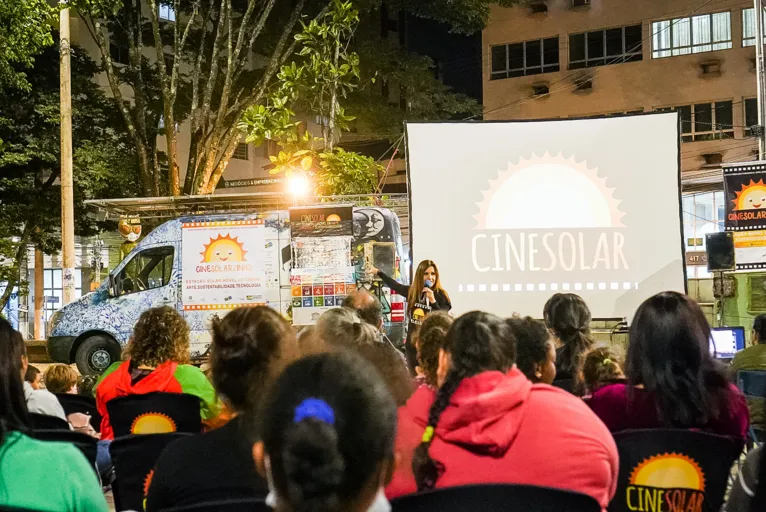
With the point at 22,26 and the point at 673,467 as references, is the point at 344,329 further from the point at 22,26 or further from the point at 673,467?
the point at 22,26

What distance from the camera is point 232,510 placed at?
2268 mm

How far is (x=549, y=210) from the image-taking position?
8258 mm

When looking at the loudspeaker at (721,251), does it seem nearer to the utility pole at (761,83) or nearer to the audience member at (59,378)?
the utility pole at (761,83)

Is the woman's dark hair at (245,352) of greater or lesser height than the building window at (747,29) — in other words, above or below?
below

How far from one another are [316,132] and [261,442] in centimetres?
3058

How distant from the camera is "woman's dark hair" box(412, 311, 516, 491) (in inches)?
102

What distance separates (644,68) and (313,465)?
102ft

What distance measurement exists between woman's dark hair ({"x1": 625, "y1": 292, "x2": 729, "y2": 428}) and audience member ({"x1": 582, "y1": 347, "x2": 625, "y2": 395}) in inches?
30.7

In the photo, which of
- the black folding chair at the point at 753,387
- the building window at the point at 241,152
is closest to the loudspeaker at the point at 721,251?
the black folding chair at the point at 753,387

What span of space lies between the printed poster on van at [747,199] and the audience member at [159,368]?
9768mm

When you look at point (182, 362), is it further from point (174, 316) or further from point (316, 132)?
point (316, 132)

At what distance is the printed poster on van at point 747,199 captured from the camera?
464 inches

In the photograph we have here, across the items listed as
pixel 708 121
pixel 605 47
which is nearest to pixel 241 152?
pixel 605 47

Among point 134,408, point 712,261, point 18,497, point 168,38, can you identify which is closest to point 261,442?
point 18,497
